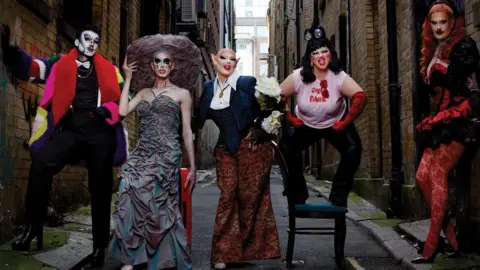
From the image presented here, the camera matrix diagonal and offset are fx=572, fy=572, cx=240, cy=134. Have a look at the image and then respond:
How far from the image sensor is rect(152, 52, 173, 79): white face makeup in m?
4.97

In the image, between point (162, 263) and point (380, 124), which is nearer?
point (162, 263)

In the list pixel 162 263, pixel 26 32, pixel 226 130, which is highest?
pixel 26 32

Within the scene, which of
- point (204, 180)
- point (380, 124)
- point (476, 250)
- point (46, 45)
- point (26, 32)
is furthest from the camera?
point (204, 180)

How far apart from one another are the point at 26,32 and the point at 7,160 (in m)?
1.53

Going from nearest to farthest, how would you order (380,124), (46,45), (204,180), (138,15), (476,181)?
1. (476,181)
2. (46,45)
3. (380,124)
4. (138,15)
5. (204,180)

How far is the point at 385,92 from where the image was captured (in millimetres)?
9695

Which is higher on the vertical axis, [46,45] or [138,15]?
[138,15]

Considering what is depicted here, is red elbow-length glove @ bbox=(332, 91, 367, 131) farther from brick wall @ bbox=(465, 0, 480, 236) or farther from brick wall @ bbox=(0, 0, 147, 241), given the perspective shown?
brick wall @ bbox=(0, 0, 147, 241)

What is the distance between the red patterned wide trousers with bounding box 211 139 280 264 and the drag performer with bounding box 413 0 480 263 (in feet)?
4.39

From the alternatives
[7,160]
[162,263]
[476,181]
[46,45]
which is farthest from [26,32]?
[476,181]

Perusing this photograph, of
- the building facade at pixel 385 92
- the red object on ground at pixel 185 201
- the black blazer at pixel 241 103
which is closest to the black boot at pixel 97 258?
the red object on ground at pixel 185 201

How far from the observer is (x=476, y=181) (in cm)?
551

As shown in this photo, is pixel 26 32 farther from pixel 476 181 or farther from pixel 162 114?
pixel 476 181

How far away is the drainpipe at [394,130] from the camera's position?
305 inches
